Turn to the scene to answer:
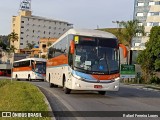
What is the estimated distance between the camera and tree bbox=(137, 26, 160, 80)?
186 feet

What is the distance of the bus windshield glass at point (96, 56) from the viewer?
67.3ft

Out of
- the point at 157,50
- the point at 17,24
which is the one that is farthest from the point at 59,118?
the point at 17,24

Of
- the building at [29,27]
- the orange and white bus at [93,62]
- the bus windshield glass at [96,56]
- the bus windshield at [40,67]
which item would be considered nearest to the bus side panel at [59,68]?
the orange and white bus at [93,62]

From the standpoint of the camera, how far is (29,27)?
17875 cm

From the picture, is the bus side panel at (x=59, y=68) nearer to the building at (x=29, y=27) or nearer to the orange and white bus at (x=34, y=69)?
the orange and white bus at (x=34, y=69)

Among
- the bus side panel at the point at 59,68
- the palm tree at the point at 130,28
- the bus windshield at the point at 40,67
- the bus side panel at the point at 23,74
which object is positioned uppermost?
the palm tree at the point at 130,28

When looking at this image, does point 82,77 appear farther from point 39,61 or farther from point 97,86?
point 39,61

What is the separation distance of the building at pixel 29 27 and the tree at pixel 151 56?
122 meters

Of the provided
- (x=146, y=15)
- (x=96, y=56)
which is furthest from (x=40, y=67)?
(x=146, y=15)

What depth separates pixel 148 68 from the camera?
57375 mm

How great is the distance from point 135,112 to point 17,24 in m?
166

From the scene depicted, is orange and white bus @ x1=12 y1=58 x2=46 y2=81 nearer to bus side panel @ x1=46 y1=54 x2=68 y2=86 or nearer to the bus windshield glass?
bus side panel @ x1=46 y1=54 x2=68 y2=86

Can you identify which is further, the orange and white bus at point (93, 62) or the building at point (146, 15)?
the building at point (146, 15)

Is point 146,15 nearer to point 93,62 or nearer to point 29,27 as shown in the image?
point 93,62
